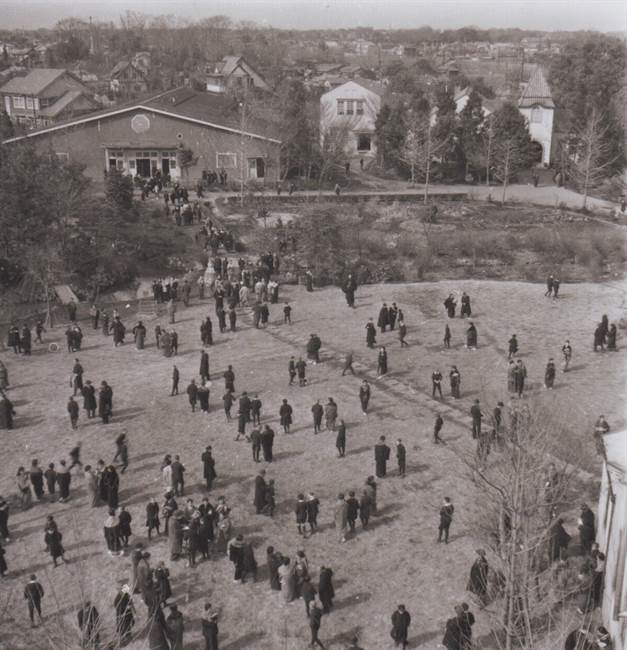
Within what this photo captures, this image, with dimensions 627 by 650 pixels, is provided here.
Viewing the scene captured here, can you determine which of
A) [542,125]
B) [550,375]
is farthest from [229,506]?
[542,125]

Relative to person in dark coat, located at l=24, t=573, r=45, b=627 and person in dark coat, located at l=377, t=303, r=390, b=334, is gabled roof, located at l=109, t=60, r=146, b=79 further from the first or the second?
person in dark coat, located at l=24, t=573, r=45, b=627

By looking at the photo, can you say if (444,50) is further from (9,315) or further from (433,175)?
(9,315)

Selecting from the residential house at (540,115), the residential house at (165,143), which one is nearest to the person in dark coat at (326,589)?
the residential house at (165,143)

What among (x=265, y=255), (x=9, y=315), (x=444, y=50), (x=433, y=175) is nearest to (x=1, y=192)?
(x=9, y=315)

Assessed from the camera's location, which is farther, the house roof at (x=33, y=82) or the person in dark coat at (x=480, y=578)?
the house roof at (x=33, y=82)

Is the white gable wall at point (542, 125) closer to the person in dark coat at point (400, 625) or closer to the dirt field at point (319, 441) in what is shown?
the dirt field at point (319, 441)

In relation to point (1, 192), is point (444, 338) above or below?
below

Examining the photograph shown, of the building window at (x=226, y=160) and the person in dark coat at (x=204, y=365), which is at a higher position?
the building window at (x=226, y=160)
